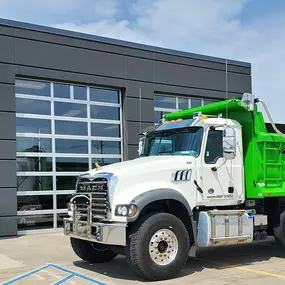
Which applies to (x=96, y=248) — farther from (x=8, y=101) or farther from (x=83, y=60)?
(x=83, y=60)

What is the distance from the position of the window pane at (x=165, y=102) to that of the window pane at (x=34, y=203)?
5149 millimetres

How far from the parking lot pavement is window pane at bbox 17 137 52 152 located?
345 cm

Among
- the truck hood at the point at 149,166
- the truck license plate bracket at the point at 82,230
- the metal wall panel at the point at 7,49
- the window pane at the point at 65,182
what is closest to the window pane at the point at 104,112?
the window pane at the point at 65,182

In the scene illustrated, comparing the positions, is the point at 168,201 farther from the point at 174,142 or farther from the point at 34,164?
the point at 34,164

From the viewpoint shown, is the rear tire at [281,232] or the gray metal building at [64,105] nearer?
the rear tire at [281,232]

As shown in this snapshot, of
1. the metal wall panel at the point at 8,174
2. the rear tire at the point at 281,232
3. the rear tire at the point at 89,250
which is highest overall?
the metal wall panel at the point at 8,174

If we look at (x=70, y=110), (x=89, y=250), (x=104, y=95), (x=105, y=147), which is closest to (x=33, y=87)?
(x=70, y=110)

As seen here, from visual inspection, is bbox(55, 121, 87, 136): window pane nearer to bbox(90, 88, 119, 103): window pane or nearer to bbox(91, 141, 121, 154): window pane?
bbox(91, 141, 121, 154): window pane

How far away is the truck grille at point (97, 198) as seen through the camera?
25.3ft

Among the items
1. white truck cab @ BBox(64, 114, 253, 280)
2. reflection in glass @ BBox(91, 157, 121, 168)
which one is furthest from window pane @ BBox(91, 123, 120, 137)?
white truck cab @ BBox(64, 114, 253, 280)

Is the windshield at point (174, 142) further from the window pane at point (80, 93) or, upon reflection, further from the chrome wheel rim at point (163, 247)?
the window pane at point (80, 93)

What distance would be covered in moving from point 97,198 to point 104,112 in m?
8.01

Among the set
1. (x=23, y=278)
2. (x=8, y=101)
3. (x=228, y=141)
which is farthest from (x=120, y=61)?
(x=23, y=278)

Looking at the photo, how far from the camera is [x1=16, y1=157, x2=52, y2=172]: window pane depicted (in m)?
13.9
